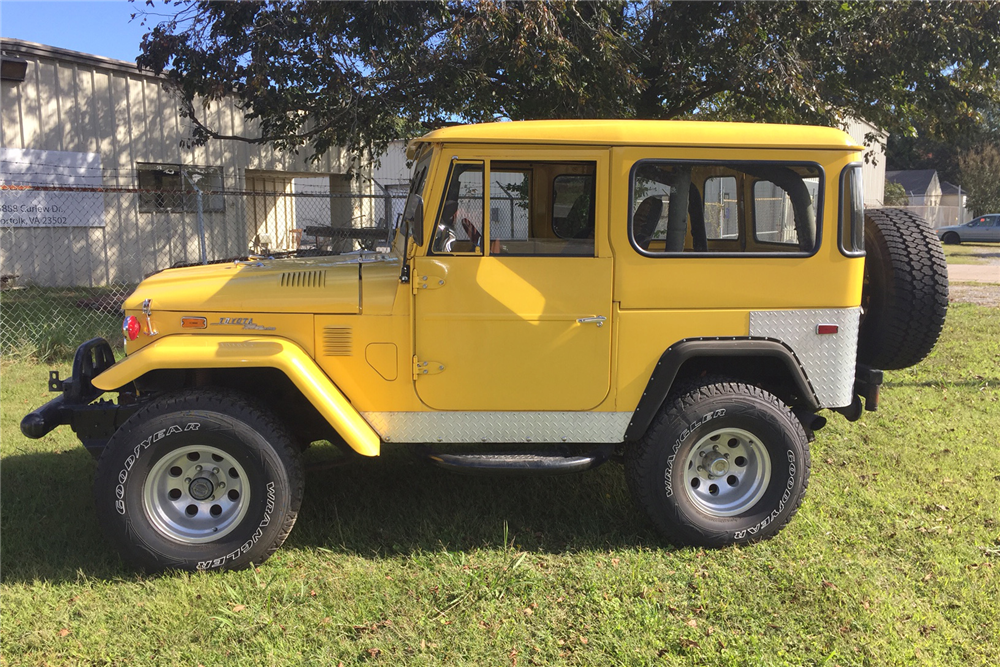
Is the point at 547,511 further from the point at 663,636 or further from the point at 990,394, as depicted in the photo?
the point at 990,394

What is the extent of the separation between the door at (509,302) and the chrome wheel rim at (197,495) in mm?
1109

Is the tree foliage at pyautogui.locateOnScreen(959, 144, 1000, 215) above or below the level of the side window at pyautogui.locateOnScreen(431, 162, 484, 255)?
above

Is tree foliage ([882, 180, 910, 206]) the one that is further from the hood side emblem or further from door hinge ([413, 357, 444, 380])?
the hood side emblem

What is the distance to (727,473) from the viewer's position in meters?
4.01

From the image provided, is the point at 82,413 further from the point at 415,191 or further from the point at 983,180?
the point at 983,180

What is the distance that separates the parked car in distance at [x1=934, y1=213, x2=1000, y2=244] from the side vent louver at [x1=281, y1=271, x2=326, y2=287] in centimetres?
3362

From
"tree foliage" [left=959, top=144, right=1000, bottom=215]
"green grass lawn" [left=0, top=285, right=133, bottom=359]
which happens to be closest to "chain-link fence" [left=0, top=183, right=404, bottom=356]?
"green grass lawn" [left=0, top=285, right=133, bottom=359]

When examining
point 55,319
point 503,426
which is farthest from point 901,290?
point 55,319

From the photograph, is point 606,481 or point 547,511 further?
point 606,481

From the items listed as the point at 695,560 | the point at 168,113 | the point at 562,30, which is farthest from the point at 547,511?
the point at 168,113

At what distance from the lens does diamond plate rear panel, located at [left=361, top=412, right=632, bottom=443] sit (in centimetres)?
382

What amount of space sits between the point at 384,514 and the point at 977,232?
34.5m

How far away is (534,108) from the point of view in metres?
9.65

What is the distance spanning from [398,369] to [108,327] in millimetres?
6854
